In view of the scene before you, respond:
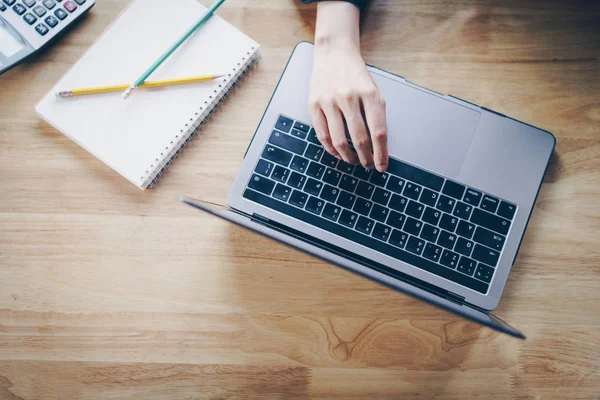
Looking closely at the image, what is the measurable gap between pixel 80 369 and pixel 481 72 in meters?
0.71

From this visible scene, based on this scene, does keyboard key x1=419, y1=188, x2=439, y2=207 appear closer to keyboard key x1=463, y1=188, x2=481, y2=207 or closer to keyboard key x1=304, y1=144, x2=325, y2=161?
keyboard key x1=463, y1=188, x2=481, y2=207

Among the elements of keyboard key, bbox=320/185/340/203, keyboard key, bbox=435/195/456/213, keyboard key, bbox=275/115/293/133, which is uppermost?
keyboard key, bbox=275/115/293/133

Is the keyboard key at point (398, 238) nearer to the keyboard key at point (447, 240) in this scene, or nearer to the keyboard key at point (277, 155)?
the keyboard key at point (447, 240)

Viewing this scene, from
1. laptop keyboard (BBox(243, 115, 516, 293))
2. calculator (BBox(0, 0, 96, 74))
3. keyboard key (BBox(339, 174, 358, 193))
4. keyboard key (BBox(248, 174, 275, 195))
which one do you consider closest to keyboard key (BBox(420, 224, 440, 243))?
laptop keyboard (BBox(243, 115, 516, 293))

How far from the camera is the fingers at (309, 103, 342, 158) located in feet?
2.00

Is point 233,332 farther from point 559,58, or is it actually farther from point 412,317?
point 559,58

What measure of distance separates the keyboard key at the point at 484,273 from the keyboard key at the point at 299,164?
0.26 meters

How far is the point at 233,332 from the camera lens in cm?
64

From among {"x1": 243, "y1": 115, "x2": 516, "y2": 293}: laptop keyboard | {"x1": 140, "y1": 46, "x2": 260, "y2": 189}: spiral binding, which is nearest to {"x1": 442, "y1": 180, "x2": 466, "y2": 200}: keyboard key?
{"x1": 243, "y1": 115, "x2": 516, "y2": 293}: laptop keyboard

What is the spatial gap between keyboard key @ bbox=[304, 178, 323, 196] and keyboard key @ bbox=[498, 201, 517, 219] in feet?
0.78

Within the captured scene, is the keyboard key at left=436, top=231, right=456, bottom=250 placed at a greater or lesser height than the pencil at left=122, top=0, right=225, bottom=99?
lesser

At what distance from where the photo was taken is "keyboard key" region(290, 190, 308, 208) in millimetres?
614

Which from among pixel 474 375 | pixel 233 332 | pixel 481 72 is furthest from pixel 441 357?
pixel 481 72

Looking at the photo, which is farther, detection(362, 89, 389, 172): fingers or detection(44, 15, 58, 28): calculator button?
detection(44, 15, 58, 28): calculator button
